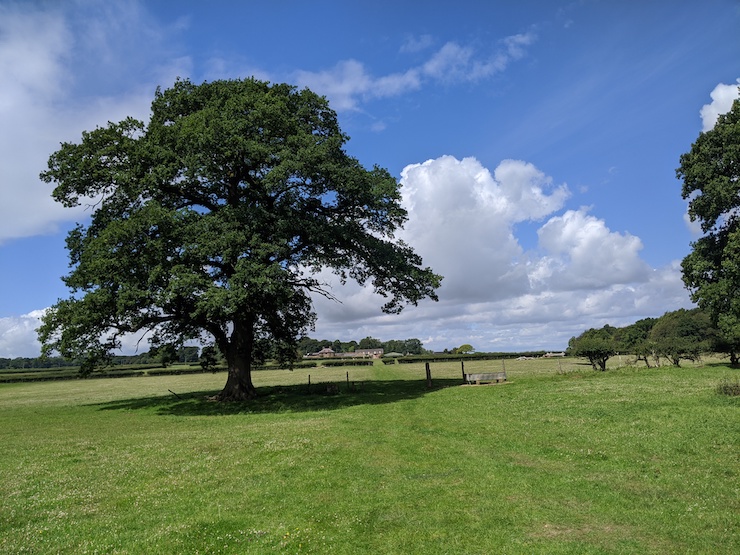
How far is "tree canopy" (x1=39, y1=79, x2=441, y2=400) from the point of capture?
30141 millimetres

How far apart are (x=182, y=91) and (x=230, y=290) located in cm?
1956

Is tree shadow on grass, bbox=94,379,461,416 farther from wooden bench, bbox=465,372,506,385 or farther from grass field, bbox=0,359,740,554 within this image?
grass field, bbox=0,359,740,554

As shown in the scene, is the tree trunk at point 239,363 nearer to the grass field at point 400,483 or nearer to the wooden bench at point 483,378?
the grass field at point 400,483

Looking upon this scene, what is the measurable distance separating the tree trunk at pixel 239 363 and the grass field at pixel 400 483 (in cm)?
1148

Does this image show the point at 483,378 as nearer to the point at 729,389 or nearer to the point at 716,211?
the point at 729,389

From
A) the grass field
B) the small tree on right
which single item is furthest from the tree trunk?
the small tree on right

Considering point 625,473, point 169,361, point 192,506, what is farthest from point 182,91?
point 625,473

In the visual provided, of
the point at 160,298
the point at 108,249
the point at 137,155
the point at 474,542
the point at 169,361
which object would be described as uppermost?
the point at 137,155

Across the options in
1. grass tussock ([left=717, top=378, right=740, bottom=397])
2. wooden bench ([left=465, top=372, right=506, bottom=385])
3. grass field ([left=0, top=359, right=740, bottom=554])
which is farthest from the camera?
wooden bench ([left=465, top=372, right=506, bottom=385])

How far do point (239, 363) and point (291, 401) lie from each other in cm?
574

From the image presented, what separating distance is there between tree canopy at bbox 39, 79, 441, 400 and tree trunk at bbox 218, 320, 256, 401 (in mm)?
111

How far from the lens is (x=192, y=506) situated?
11.0 m

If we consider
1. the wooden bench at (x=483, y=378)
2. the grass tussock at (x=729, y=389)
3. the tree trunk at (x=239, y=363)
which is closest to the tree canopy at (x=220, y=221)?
the tree trunk at (x=239, y=363)

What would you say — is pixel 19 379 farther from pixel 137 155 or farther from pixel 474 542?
pixel 474 542
